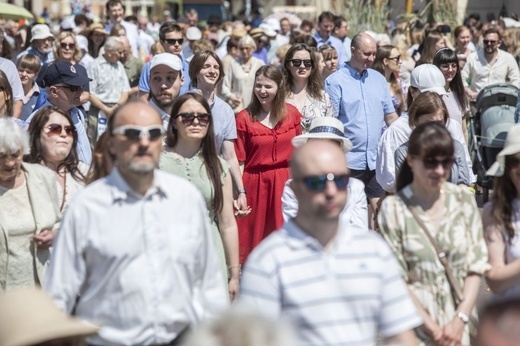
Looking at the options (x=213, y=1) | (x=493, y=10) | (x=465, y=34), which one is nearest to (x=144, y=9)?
(x=213, y=1)

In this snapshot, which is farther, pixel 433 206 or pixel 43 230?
pixel 43 230

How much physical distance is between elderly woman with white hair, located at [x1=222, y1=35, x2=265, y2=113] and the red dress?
5979 millimetres

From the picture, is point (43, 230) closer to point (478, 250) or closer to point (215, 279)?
point (215, 279)

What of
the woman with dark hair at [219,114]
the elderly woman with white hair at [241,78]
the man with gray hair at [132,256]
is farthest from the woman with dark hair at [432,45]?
the man with gray hair at [132,256]

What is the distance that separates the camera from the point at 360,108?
1076cm

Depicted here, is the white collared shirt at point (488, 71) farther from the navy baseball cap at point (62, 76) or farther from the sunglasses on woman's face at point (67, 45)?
the navy baseball cap at point (62, 76)

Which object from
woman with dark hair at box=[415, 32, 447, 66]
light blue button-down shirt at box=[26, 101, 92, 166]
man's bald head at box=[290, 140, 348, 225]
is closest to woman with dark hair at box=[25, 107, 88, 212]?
light blue button-down shirt at box=[26, 101, 92, 166]

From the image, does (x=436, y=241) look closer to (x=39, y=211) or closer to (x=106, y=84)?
(x=39, y=211)

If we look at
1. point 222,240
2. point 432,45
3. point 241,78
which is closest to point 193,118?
point 222,240

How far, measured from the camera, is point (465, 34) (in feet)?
57.2

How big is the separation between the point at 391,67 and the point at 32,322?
32.1 feet

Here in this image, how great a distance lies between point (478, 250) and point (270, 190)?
4074 millimetres

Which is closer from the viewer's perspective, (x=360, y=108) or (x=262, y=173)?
(x=262, y=173)

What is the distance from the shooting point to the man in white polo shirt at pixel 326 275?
14.4ft
